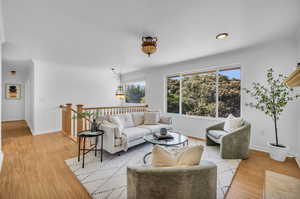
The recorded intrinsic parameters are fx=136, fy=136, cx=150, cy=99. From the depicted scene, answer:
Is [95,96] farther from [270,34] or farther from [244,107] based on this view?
[270,34]

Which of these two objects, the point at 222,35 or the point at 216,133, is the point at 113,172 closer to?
the point at 216,133

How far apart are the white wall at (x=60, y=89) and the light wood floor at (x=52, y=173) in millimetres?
1369

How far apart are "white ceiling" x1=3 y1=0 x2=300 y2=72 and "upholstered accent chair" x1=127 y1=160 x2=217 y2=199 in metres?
1.87

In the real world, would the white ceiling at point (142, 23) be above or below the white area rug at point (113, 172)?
above

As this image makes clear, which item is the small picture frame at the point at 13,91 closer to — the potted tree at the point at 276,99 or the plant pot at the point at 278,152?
the potted tree at the point at 276,99

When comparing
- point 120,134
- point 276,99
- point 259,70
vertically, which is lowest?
point 120,134

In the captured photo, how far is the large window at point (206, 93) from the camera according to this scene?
3664 mm

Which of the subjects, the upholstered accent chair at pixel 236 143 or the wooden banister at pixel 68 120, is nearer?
the upholstered accent chair at pixel 236 143

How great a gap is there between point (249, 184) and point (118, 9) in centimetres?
311

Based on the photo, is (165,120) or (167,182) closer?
(167,182)

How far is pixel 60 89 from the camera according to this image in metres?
5.06

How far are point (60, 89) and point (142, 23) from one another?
4.40 m

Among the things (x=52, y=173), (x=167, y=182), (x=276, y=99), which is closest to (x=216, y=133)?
(x=276, y=99)

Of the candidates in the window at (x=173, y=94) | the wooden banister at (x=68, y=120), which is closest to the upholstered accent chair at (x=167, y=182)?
the window at (x=173, y=94)
